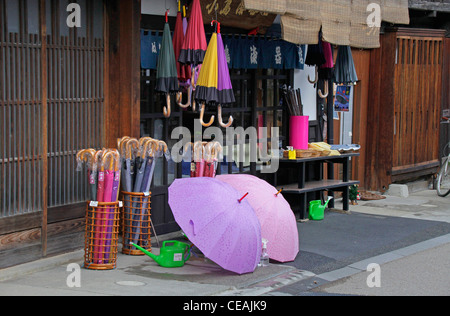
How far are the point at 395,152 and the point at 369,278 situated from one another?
740 centimetres

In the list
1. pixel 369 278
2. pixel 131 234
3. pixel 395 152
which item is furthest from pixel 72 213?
pixel 395 152

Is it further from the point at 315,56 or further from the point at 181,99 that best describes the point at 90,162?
the point at 315,56

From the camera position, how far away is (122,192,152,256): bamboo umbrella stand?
960 centimetres

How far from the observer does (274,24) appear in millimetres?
12602

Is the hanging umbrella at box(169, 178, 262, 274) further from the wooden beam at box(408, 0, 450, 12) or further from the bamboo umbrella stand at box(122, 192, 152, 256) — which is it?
the wooden beam at box(408, 0, 450, 12)

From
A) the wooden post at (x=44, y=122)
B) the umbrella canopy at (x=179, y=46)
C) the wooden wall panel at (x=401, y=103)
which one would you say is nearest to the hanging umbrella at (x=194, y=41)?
the umbrella canopy at (x=179, y=46)

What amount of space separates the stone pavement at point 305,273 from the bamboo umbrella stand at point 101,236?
0.15 meters

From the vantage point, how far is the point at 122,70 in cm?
1006

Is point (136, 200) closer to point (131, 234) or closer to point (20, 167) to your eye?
point (131, 234)

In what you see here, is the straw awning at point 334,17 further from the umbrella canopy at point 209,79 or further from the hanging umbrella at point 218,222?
the hanging umbrella at point 218,222

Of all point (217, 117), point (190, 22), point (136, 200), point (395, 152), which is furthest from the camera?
point (395, 152)

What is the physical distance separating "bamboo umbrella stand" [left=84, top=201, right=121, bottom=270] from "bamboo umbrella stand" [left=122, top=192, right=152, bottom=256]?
0.59 meters

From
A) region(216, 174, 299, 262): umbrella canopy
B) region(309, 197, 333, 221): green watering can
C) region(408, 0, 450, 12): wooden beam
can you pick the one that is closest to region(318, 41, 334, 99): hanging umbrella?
region(309, 197, 333, 221): green watering can

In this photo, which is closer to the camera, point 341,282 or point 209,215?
point 209,215
